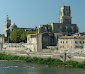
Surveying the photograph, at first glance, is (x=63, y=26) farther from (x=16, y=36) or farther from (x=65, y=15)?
(x=16, y=36)

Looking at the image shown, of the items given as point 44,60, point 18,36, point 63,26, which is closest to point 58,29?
point 63,26

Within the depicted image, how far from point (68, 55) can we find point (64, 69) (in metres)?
4.91

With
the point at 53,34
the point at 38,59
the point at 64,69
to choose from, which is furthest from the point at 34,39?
the point at 64,69

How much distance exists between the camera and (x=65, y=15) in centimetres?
5475

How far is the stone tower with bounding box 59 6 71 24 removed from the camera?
54.4m

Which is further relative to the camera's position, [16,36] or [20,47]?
[16,36]

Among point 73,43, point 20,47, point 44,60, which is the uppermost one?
point 73,43

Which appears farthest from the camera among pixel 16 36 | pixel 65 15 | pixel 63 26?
pixel 65 15

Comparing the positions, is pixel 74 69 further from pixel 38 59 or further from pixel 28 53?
pixel 28 53

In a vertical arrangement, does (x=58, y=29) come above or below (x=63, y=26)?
below

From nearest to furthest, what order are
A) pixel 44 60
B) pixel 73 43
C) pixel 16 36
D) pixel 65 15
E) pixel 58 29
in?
pixel 44 60
pixel 73 43
pixel 58 29
pixel 16 36
pixel 65 15

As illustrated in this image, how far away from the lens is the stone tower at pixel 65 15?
54375mm

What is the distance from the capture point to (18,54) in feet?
152

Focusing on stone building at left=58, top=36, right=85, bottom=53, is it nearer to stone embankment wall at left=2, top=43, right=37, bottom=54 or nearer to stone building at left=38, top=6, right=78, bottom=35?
stone embankment wall at left=2, top=43, right=37, bottom=54
